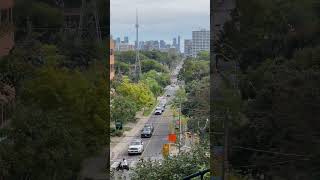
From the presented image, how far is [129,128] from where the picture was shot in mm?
6047

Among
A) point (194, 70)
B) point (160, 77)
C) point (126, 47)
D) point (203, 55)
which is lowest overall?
point (160, 77)

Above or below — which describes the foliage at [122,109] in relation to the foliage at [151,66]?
below

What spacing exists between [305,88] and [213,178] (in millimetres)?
1064

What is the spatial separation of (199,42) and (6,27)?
3.54 meters

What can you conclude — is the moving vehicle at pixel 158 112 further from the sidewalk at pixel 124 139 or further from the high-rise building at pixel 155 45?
the high-rise building at pixel 155 45

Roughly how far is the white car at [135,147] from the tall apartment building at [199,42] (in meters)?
1.42

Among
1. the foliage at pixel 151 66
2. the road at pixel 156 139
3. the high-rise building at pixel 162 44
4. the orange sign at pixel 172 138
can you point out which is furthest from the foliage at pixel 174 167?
the high-rise building at pixel 162 44

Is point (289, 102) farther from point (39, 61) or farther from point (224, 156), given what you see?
point (39, 61)

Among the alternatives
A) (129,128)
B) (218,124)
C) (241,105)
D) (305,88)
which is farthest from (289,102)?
(129,128)

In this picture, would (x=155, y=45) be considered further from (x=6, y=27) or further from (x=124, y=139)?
(x=6, y=27)

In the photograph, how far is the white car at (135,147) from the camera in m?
5.43

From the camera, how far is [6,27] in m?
3.32

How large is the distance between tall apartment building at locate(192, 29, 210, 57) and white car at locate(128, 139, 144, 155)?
4.65 ft

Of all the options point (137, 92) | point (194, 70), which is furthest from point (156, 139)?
point (194, 70)
